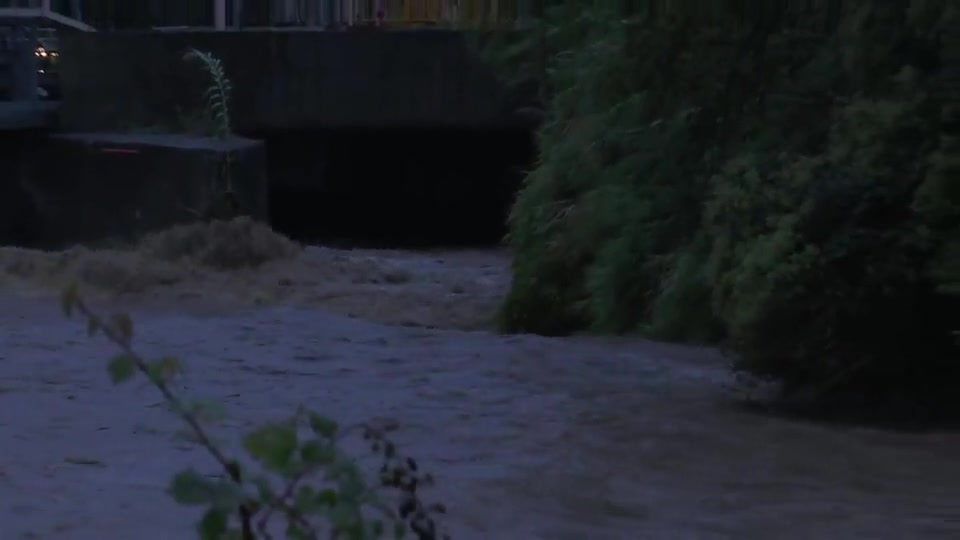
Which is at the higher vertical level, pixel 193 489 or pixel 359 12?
pixel 193 489

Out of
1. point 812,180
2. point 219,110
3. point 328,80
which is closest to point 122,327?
point 812,180

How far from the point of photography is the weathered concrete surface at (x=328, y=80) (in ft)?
61.6

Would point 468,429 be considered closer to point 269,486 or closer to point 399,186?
point 269,486

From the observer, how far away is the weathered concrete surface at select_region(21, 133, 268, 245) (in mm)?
16250

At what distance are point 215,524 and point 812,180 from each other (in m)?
6.11

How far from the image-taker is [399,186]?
74.1 ft

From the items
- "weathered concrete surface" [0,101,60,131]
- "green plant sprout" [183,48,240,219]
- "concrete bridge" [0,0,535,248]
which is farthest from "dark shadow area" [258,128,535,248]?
"weathered concrete surface" [0,101,60,131]

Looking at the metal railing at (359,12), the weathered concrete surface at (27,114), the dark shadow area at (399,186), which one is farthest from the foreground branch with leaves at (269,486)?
the dark shadow area at (399,186)

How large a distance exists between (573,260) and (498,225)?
9.76 metres

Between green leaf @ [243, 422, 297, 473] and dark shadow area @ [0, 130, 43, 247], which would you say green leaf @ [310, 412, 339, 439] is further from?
dark shadow area @ [0, 130, 43, 247]

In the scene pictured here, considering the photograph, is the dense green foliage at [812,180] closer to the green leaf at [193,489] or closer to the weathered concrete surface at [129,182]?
the green leaf at [193,489]

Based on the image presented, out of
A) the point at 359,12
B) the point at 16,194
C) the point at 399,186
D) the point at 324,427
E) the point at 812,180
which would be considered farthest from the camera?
the point at 359,12

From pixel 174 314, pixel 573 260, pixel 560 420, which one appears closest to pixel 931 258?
pixel 560 420

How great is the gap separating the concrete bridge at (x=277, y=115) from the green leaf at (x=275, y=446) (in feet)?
45.1
